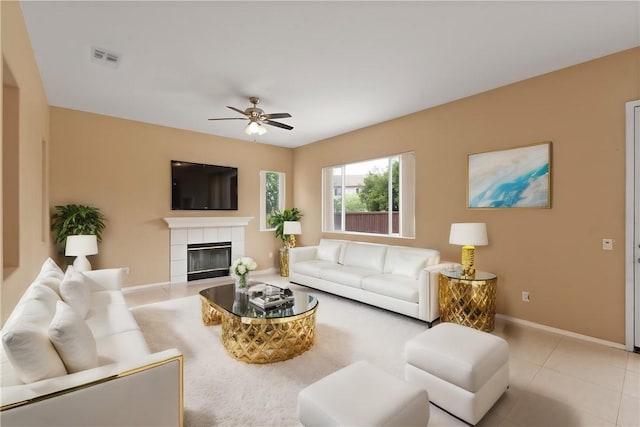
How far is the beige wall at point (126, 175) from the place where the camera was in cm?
461

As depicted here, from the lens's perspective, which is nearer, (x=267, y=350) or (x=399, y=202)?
(x=267, y=350)

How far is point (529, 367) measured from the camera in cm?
264

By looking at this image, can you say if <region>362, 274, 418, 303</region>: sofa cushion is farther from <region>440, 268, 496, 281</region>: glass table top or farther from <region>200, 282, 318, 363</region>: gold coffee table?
<region>200, 282, 318, 363</region>: gold coffee table

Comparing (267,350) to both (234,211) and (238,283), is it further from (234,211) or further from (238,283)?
(234,211)

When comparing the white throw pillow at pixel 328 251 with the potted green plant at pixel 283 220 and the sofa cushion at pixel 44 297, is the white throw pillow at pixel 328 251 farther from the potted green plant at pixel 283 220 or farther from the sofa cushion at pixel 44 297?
the sofa cushion at pixel 44 297

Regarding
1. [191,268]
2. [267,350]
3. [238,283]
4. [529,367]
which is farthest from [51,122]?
[529,367]

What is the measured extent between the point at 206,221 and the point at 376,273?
347 centimetres

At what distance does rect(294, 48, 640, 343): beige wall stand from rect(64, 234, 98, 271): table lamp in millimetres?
4918

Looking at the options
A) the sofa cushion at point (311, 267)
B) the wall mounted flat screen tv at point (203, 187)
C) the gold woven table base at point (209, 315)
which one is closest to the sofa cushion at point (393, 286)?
the sofa cushion at point (311, 267)

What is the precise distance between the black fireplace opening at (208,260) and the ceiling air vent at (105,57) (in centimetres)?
343

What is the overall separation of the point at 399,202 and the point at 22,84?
472 centimetres

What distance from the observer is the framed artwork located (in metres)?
3.46

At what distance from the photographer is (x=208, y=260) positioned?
6051 millimetres

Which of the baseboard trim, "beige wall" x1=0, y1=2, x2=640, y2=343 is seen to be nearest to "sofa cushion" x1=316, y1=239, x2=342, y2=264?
"beige wall" x1=0, y1=2, x2=640, y2=343
